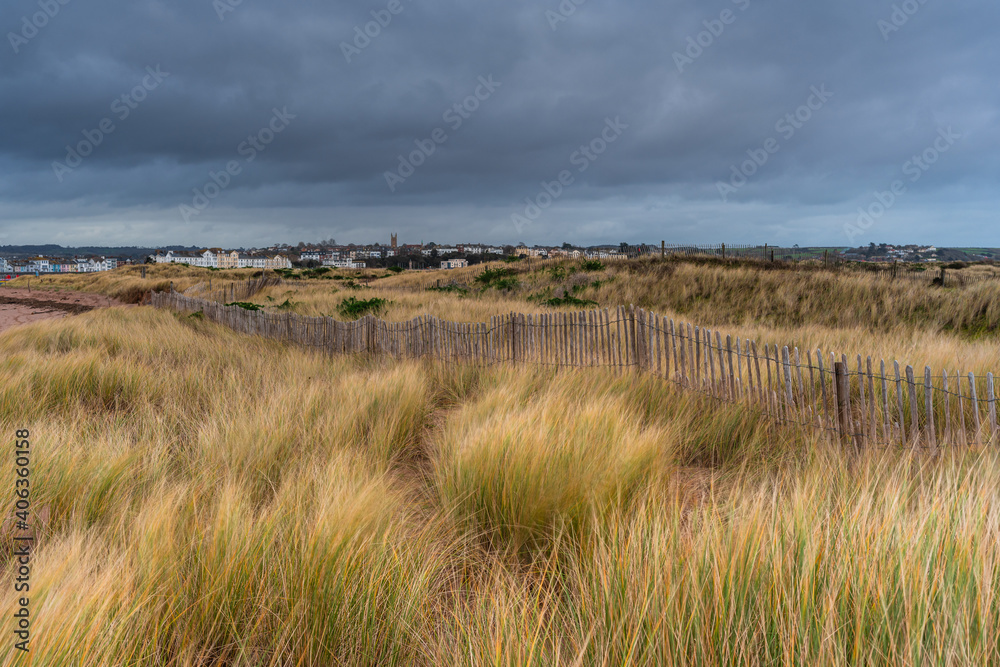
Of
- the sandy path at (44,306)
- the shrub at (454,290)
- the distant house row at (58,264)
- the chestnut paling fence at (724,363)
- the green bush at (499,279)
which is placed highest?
the distant house row at (58,264)

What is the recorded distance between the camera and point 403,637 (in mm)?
2035

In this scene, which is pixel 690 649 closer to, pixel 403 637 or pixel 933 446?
pixel 403 637

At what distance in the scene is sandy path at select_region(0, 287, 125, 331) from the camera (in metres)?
21.4

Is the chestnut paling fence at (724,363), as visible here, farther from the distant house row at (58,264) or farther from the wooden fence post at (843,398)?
Result: the distant house row at (58,264)

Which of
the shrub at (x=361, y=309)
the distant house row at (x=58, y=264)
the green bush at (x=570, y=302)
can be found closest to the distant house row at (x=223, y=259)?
the distant house row at (x=58, y=264)

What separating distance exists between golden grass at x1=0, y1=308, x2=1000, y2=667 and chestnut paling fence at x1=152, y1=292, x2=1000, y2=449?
0.34 m

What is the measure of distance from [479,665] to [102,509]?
270 centimetres

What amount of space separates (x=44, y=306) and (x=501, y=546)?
110 feet

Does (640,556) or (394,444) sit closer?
(640,556)

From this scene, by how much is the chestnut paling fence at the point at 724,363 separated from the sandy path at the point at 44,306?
1618 cm

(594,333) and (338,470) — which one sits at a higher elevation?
(594,333)

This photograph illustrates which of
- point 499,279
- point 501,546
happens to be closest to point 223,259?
point 499,279

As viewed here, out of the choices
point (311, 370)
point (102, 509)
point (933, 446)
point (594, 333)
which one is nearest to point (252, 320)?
point (311, 370)

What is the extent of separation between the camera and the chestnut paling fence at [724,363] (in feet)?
13.1
